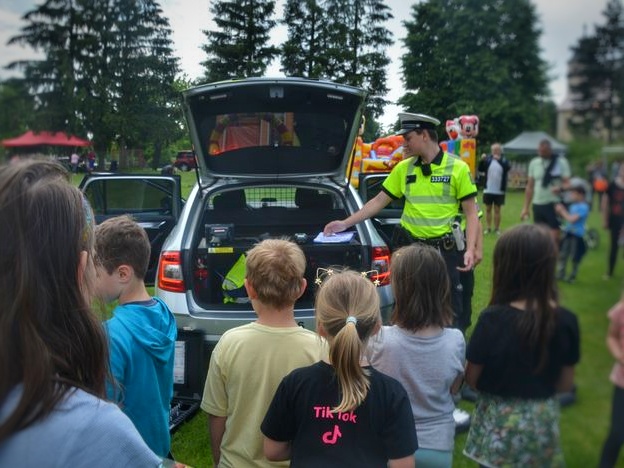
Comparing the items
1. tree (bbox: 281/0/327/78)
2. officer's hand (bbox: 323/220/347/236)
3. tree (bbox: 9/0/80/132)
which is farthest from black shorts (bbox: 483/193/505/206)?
officer's hand (bbox: 323/220/347/236)

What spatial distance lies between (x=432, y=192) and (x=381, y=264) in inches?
28.0

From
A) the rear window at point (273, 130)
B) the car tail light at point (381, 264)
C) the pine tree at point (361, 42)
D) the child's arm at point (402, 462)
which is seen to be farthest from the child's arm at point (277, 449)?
the rear window at point (273, 130)

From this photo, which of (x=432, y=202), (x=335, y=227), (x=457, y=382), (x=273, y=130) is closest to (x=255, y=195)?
(x=273, y=130)

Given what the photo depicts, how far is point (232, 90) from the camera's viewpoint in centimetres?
370

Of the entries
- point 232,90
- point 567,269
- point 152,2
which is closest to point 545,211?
point 567,269

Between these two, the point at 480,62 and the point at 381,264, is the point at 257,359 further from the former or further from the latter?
the point at 381,264

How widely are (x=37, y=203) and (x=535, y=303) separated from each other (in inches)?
45.4

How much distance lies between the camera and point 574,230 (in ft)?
3.80

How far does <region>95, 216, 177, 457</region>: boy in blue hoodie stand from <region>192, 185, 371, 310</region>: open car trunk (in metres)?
1.41

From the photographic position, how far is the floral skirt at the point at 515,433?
4.36 ft

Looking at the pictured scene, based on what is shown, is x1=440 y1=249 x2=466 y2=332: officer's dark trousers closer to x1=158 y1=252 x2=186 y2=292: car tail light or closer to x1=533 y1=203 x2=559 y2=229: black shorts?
x1=533 y1=203 x2=559 y2=229: black shorts

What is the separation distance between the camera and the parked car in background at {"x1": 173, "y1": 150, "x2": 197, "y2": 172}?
14.8 feet

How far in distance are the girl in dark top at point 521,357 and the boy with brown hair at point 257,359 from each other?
66 cm

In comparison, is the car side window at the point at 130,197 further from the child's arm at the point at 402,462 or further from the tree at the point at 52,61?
the child's arm at the point at 402,462
